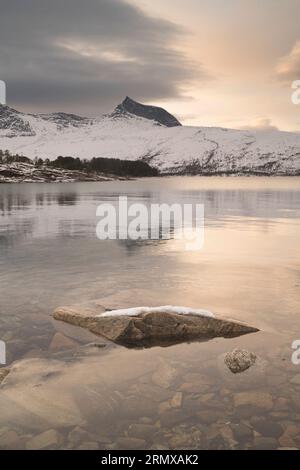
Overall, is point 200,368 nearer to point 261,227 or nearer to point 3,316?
point 3,316

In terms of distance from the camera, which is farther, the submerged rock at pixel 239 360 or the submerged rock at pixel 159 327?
the submerged rock at pixel 159 327

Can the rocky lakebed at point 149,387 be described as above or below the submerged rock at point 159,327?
below

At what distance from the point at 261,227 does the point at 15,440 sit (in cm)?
3261

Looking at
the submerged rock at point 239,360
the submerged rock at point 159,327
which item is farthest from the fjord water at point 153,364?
the submerged rock at point 159,327

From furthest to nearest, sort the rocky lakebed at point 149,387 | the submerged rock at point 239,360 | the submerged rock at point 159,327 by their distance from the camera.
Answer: the submerged rock at point 159,327 < the submerged rock at point 239,360 < the rocky lakebed at point 149,387

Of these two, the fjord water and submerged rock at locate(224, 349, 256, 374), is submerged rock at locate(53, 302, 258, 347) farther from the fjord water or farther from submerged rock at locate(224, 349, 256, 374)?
submerged rock at locate(224, 349, 256, 374)

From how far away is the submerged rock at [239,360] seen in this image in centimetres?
1015

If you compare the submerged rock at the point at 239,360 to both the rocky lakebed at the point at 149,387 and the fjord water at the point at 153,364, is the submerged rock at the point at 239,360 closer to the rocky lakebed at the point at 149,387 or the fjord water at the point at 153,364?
the rocky lakebed at the point at 149,387

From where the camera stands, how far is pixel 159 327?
12328 mm

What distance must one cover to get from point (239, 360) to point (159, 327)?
2.71m

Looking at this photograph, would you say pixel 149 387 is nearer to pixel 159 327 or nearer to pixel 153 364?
pixel 153 364

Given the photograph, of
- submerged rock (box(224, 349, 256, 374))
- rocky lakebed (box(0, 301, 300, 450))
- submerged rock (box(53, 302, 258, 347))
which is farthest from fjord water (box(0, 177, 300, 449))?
submerged rock (box(53, 302, 258, 347))

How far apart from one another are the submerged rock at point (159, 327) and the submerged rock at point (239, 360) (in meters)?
1.58

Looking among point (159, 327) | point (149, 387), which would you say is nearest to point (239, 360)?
point (149, 387)
